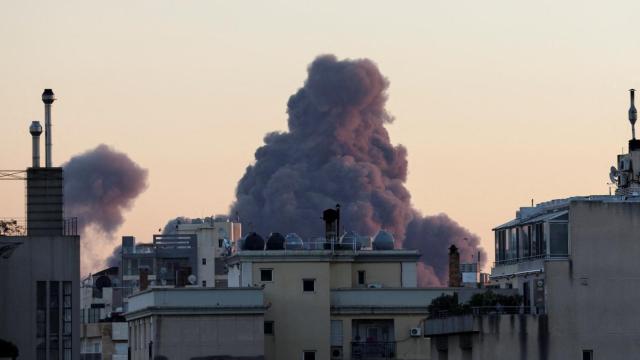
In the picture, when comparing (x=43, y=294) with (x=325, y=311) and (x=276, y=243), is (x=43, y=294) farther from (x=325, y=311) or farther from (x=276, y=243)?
(x=276, y=243)

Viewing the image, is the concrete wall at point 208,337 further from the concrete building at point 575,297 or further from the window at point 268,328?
the concrete building at point 575,297

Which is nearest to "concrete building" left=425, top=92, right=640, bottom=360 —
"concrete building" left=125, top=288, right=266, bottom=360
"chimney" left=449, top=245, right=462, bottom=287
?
"concrete building" left=125, top=288, right=266, bottom=360

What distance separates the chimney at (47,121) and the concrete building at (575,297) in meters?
21.8

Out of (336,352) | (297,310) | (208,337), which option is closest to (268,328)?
(297,310)

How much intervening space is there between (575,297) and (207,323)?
33.5m

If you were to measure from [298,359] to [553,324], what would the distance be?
116ft

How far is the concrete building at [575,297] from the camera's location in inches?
3770

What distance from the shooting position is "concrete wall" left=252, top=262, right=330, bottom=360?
128625 millimetres

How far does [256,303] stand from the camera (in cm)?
12488

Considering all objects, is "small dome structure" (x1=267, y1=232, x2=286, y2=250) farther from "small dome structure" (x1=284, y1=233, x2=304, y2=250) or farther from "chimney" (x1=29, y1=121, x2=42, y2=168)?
"chimney" (x1=29, y1=121, x2=42, y2=168)

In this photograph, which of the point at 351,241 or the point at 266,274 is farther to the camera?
the point at 351,241

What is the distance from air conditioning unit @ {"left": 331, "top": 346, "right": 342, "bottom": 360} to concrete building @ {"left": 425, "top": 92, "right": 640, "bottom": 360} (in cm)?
3039

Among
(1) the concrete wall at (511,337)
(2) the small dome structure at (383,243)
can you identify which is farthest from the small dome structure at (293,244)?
(1) the concrete wall at (511,337)

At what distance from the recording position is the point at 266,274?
131 metres
